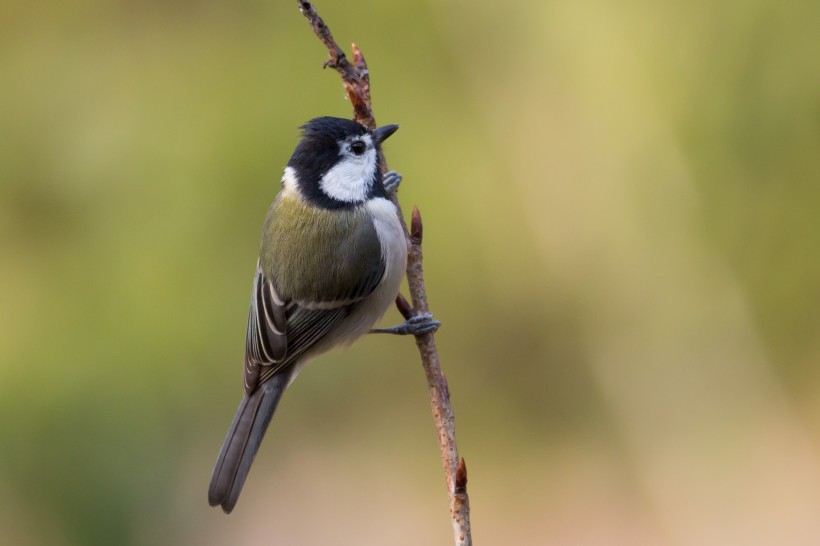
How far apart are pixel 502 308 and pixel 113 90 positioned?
1.88m

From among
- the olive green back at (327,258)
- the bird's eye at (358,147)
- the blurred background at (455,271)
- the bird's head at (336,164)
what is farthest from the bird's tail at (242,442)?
the blurred background at (455,271)

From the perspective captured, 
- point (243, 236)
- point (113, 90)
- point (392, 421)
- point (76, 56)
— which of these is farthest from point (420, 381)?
point (76, 56)

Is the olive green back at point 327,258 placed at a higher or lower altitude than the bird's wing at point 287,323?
higher

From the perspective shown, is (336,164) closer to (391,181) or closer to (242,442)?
(391,181)

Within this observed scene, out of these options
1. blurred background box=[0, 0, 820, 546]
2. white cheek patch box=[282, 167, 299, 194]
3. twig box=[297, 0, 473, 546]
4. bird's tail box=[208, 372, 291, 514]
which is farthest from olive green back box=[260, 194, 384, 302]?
blurred background box=[0, 0, 820, 546]

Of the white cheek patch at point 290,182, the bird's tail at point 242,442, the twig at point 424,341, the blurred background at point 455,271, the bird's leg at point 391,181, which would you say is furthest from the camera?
the blurred background at point 455,271

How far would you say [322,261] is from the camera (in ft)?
8.46

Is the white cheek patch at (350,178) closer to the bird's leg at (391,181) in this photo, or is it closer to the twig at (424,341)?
the bird's leg at (391,181)

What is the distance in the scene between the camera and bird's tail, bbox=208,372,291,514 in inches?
88.4

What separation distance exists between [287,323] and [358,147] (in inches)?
21.2

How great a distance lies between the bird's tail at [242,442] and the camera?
7.37 feet

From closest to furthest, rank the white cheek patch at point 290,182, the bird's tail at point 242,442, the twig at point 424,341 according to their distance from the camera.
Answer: the twig at point 424,341
the bird's tail at point 242,442
the white cheek patch at point 290,182

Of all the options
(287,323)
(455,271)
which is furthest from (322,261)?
(455,271)

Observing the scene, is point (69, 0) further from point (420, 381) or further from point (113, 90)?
point (420, 381)
